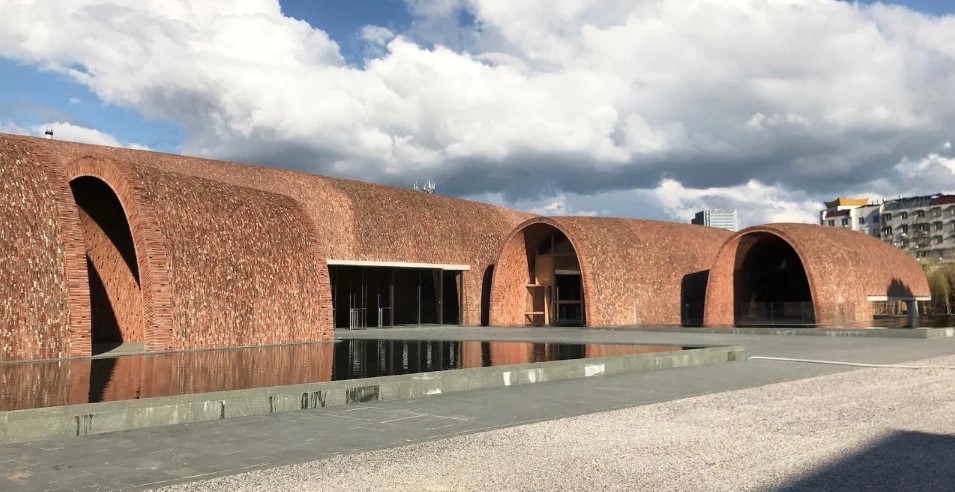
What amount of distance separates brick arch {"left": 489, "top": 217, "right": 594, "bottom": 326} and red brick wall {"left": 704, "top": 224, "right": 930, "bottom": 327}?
564cm

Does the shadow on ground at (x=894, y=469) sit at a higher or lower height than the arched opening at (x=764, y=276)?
lower

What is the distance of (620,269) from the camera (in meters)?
28.9

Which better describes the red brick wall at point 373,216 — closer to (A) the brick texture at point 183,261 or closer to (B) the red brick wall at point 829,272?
(A) the brick texture at point 183,261

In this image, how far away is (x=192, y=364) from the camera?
12586 mm

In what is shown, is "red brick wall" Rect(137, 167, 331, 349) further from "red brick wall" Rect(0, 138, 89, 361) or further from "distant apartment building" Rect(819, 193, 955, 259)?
"distant apartment building" Rect(819, 193, 955, 259)

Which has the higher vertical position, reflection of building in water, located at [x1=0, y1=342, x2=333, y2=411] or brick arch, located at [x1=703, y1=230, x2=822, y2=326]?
brick arch, located at [x1=703, y1=230, x2=822, y2=326]

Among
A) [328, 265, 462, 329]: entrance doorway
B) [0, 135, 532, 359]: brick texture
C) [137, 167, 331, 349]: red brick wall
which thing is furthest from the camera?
[328, 265, 462, 329]: entrance doorway

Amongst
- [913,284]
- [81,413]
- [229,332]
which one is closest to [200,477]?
[81,413]

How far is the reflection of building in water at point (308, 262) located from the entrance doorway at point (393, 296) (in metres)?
0.09

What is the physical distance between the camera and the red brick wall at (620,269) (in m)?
28.1

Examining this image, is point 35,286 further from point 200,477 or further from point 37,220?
point 200,477

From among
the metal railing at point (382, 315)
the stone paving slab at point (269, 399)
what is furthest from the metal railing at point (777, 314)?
the stone paving slab at point (269, 399)

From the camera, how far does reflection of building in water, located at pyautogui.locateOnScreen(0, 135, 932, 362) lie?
14.4 meters

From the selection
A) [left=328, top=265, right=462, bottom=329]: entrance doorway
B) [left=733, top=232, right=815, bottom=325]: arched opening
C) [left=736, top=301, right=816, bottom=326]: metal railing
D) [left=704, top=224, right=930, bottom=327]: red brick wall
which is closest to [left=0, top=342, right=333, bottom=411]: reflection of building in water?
[left=328, top=265, right=462, bottom=329]: entrance doorway
